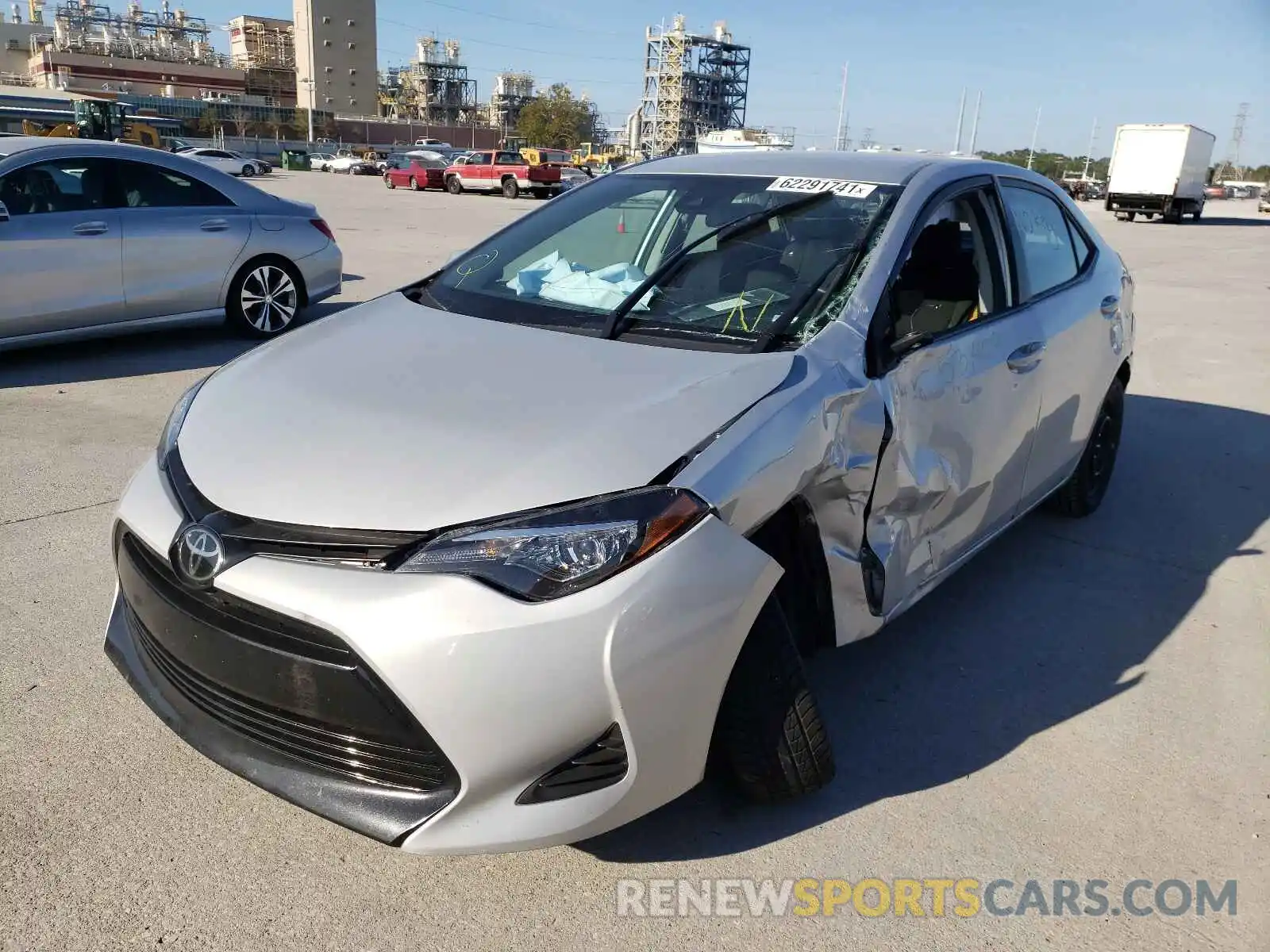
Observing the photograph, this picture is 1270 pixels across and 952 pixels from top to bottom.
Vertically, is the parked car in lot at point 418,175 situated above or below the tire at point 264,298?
below

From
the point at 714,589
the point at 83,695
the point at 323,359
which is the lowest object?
the point at 83,695

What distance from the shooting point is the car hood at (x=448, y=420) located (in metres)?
2.02

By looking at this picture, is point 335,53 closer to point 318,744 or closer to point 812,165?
point 812,165

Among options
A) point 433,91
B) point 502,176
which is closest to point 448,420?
point 502,176

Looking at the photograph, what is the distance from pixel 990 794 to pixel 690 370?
138 cm

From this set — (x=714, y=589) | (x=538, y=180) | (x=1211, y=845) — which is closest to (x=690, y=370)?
(x=714, y=589)

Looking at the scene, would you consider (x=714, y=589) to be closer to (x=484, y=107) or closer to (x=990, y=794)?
(x=990, y=794)

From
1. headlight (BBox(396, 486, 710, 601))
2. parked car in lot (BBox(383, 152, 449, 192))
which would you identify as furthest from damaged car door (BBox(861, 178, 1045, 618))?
parked car in lot (BBox(383, 152, 449, 192))

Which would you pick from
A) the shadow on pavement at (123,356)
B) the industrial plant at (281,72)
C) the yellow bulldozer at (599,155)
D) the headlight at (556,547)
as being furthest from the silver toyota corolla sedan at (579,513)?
the industrial plant at (281,72)

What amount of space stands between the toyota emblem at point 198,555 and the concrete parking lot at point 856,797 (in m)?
0.70

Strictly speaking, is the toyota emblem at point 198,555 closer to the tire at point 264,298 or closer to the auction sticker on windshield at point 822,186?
the auction sticker on windshield at point 822,186

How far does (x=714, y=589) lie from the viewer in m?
2.03

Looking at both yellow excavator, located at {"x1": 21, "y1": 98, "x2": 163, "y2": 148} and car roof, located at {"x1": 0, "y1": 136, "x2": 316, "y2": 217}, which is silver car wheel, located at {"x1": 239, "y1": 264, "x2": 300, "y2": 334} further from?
yellow excavator, located at {"x1": 21, "y1": 98, "x2": 163, "y2": 148}

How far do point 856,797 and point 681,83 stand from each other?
396 feet
